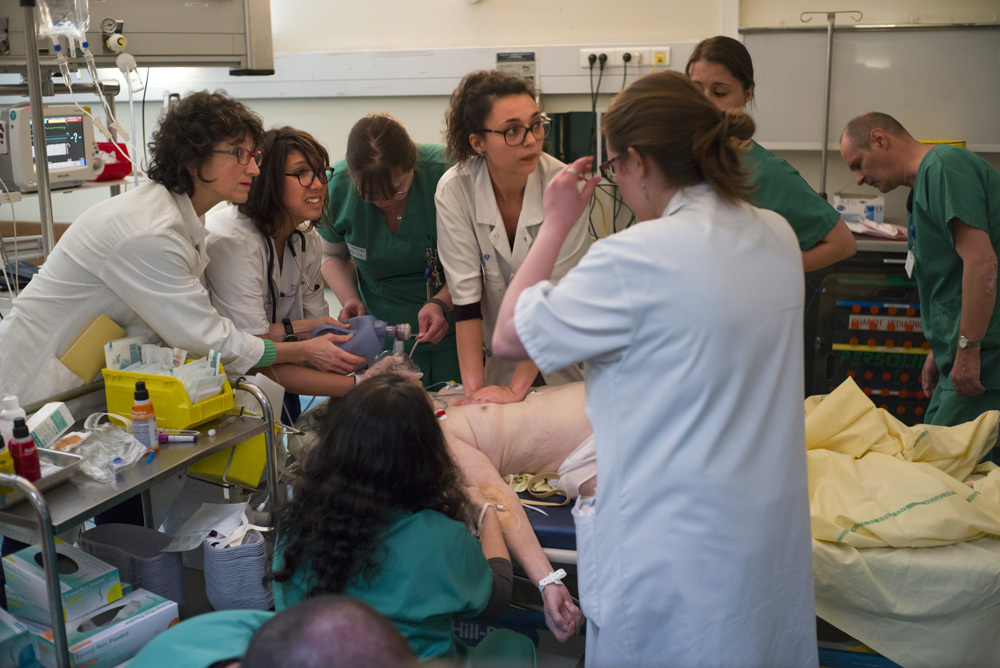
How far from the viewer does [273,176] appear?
2348 mm

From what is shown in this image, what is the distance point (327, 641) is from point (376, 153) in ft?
6.17

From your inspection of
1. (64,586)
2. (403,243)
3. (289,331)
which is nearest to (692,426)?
(64,586)

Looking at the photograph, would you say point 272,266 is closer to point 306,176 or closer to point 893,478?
point 306,176

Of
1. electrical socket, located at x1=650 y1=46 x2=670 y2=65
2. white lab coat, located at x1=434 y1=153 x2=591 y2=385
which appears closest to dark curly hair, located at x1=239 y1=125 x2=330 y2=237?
white lab coat, located at x1=434 y1=153 x2=591 y2=385

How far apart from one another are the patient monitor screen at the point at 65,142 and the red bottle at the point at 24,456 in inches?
64.6

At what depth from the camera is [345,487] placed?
1416mm

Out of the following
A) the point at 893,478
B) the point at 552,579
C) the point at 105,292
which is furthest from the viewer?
the point at 105,292

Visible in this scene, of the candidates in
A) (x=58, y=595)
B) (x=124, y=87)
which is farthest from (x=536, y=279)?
(x=124, y=87)

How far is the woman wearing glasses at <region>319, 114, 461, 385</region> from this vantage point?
8.74 feet

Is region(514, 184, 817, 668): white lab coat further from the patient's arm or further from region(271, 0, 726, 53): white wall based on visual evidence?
region(271, 0, 726, 53): white wall

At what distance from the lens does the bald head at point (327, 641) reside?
30.8 inches

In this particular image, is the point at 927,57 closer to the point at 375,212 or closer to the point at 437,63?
the point at 437,63

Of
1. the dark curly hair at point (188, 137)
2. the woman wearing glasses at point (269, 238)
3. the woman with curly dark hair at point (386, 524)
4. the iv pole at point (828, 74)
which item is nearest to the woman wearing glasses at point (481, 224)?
the woman wearing glasses at point (269, 238)

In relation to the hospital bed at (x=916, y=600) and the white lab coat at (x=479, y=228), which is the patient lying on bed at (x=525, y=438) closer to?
the white lab coat at (x=479, y=228)
